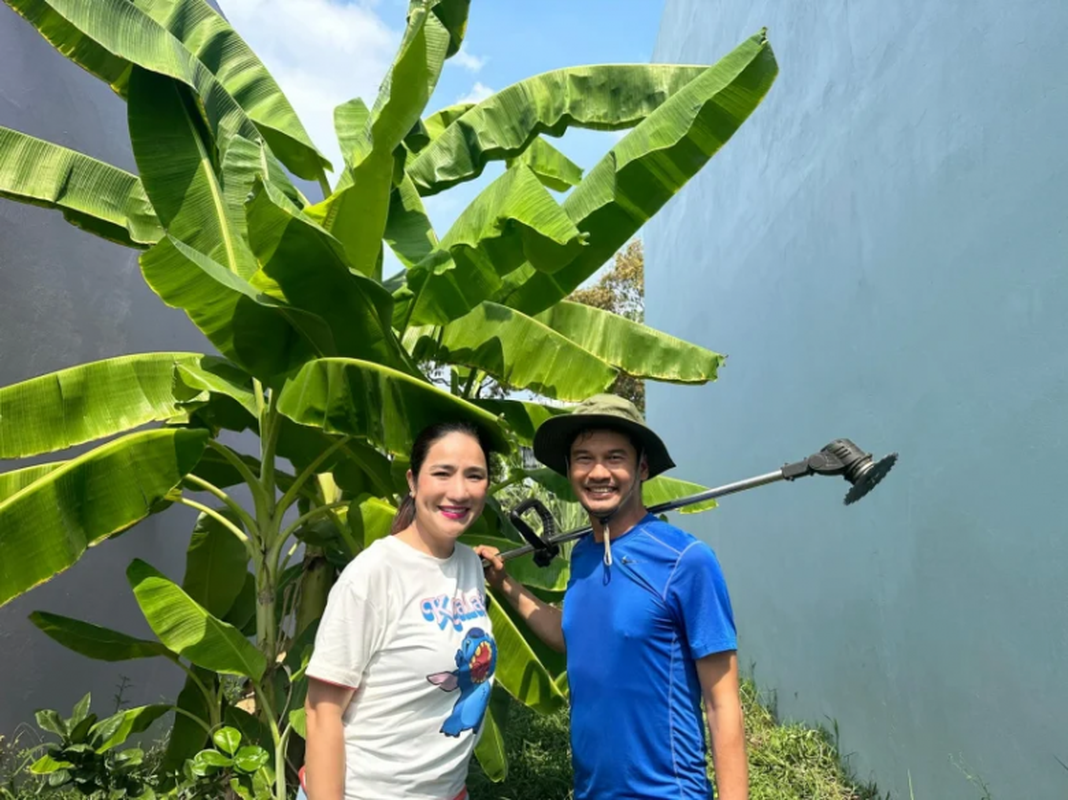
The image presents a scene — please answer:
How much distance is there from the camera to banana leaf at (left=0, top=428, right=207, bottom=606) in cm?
225

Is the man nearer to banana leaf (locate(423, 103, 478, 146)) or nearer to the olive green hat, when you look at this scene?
the olive green hat

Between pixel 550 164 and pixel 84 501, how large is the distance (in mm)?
2948

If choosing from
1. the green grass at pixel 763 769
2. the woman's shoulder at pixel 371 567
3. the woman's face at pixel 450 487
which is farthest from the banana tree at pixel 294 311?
the green grass at pixel 763 769

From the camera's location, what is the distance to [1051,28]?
8.00 ft

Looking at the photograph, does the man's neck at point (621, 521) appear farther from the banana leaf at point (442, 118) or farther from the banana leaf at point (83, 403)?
the banana leaf at point (442, 118)

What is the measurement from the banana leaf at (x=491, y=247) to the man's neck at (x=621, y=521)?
0.85m

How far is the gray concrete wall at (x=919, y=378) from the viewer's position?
8.23 ft

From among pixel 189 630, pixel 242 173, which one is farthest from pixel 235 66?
pixel 189 630

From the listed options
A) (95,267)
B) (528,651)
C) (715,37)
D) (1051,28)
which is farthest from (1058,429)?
(715,37)

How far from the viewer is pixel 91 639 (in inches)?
124

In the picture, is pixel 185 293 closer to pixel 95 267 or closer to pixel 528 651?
pixel 528 651

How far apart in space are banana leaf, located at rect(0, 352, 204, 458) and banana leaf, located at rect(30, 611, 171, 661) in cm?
82

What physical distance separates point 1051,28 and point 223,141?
306cm

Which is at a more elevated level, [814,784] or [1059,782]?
[1059,782]
